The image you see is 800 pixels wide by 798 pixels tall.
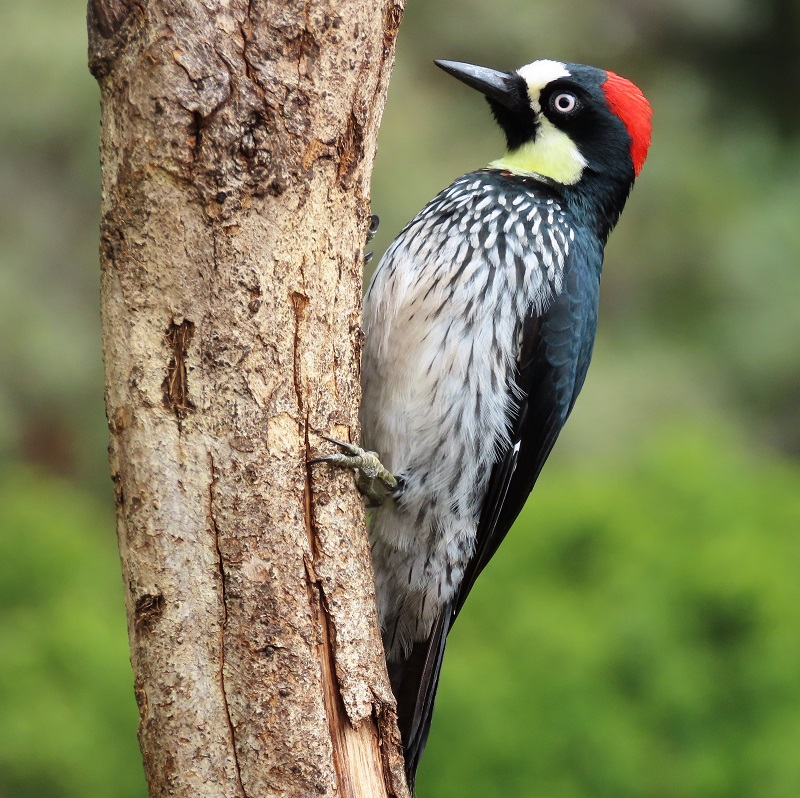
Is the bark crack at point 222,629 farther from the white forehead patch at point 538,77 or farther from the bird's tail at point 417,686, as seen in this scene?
the white forehead patch at point 538,77

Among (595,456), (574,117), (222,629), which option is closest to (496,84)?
(574,117)

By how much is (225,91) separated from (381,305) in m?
0.97

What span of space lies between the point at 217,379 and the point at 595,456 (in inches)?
198

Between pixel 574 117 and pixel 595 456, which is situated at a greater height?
pixel 595 456

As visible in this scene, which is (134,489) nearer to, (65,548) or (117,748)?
(117,748)

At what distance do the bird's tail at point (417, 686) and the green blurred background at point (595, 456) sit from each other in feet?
2.40

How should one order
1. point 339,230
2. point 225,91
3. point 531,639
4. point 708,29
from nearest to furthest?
1. point 225,91
2. point 339,230
3. point 531,639
4. point 708,29

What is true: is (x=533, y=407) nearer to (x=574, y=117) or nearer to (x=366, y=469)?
(x=366, y=469)

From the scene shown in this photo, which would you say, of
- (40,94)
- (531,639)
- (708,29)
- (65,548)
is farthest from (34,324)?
(708,29)

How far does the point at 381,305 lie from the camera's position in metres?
2.88

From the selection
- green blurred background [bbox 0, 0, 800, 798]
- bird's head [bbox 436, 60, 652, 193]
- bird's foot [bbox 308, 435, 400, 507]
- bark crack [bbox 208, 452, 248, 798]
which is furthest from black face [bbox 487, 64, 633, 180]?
bark crack [bbox 208, 452, 248, 798]

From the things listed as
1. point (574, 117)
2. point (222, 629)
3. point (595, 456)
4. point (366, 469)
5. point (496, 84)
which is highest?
point (595, 456)

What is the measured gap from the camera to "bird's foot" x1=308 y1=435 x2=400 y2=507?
7.22ft

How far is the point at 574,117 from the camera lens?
126 inches
